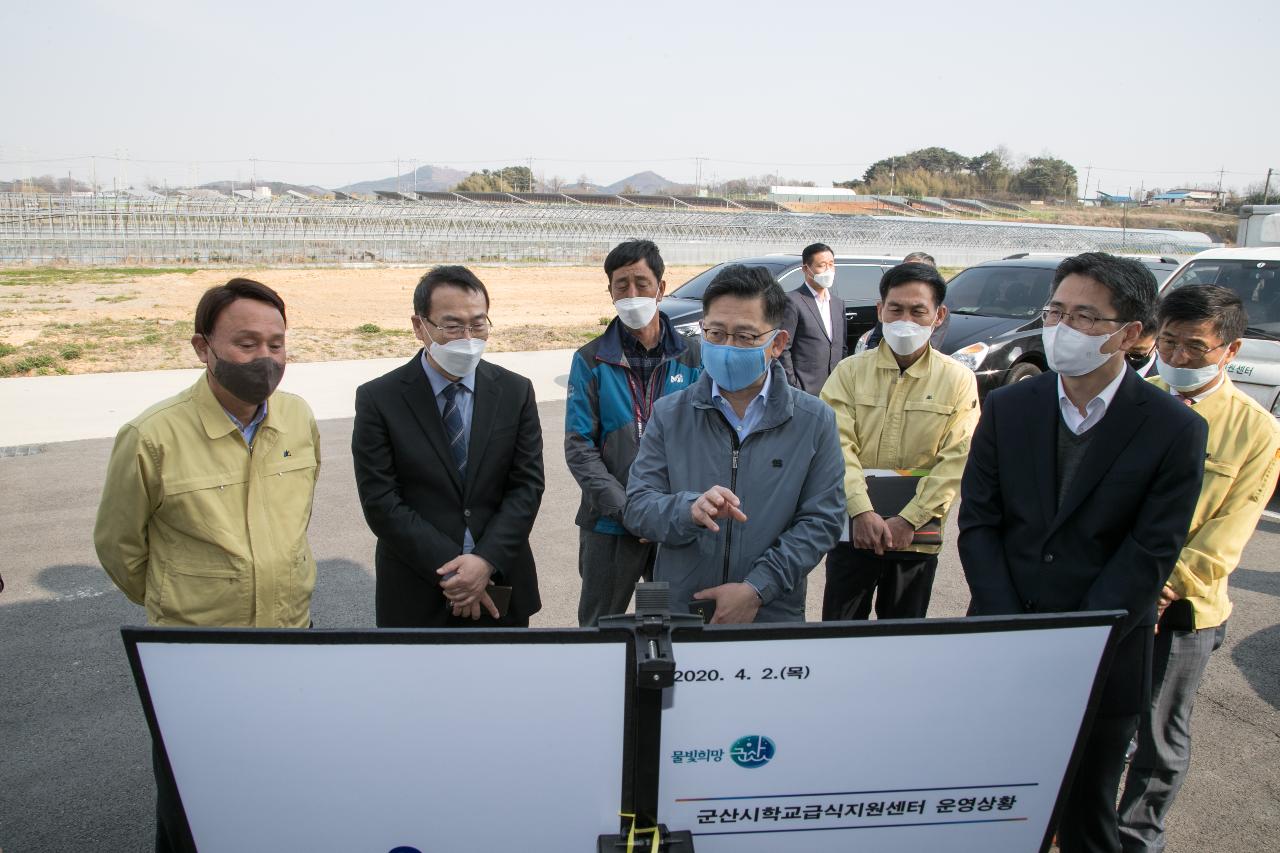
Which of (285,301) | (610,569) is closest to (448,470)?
(610,569)

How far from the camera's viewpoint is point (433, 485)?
3.10 metres

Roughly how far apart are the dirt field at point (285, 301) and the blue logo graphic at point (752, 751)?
12825mm

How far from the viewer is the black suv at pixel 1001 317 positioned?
31.6ft

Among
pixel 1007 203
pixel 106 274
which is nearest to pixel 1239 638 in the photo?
pixel 106 274

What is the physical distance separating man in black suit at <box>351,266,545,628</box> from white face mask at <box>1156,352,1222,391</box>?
7.85 feet

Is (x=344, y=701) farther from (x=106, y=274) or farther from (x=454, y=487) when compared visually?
(x=106, y=274)

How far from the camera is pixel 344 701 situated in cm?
160

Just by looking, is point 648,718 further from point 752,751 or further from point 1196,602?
point 1196,602

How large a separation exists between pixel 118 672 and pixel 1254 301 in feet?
32.9

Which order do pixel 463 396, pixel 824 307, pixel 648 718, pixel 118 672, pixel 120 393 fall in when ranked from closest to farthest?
1. pixel 648 718
2. pixel 463 396
3. pixel 118 672
4. pixel 824 307
5. pixel 120 393

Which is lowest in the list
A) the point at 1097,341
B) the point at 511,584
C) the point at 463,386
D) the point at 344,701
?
the point at 511,584

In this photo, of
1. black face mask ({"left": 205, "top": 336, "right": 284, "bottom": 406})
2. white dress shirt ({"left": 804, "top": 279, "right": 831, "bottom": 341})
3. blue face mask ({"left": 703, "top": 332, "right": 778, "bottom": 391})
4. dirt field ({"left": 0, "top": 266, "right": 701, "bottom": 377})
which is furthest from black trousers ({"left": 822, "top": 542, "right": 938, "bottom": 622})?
dirt field ({"left": 0, "top": 266, "right": 701, "bottom": 377})

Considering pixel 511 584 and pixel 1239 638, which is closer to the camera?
pixel 511 584

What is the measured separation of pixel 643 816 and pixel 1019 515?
1.56 meters
